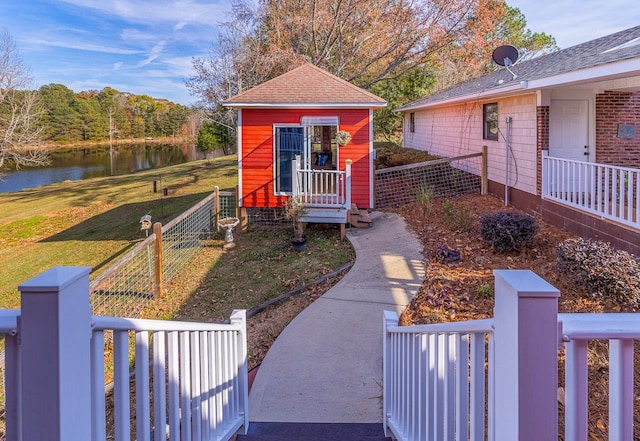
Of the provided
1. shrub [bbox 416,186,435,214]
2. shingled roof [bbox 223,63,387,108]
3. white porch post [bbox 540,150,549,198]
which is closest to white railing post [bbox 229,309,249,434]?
white porch post [bbox 540,150,549,198]

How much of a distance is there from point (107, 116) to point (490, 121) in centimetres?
5047

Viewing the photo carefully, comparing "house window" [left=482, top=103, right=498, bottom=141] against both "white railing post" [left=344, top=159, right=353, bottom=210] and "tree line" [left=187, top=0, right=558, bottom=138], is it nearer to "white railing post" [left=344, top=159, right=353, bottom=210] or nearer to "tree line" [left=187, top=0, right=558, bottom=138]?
"white railing post" [left=344, top=159, right=353, bottom=210]

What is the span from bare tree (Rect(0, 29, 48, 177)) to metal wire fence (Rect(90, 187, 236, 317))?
1406 cm

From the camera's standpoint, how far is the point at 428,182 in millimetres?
13211

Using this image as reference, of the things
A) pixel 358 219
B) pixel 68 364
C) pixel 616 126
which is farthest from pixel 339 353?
pixel 616 126

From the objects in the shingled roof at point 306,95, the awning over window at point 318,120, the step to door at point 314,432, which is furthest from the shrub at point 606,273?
the awning over window at point 318,120

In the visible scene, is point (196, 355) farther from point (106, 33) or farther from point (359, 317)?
point (106, 33)

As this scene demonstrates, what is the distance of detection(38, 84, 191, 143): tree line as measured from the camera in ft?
149

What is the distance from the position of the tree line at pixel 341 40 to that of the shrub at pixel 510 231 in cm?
1512

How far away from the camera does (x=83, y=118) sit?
48.8 meters

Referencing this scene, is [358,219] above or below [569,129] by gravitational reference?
below

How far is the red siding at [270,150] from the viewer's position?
1141cm

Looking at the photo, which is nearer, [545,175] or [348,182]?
[545,175]

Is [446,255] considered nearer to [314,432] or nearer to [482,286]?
[482,286]
